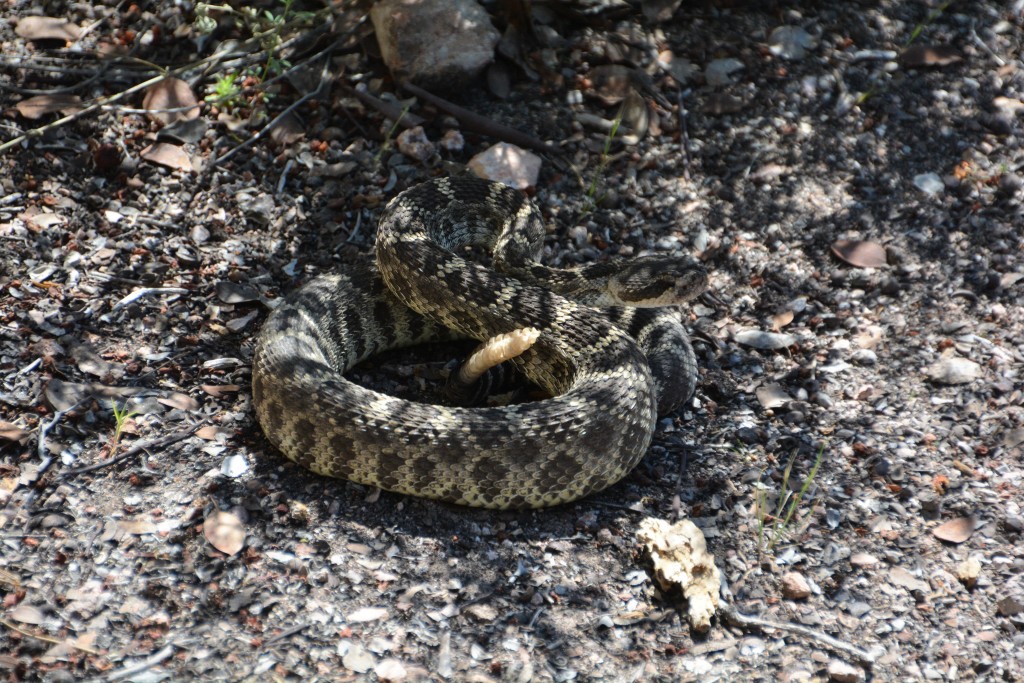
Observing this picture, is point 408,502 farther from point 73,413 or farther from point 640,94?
point 640,94

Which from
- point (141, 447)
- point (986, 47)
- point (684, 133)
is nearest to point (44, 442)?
point (141, 447)

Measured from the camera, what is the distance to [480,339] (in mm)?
5988

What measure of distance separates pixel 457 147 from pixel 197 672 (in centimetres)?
437

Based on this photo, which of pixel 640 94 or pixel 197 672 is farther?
pixel 640 94

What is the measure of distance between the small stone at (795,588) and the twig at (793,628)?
20 cm

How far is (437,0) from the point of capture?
7.25 meters

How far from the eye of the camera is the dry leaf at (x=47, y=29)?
288 inches

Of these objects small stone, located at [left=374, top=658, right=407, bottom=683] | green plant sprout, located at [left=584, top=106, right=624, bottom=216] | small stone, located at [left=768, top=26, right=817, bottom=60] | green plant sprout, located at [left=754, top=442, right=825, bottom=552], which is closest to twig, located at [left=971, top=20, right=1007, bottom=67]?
small stone, located at [left=768, top=26, right=817, bottom=60]

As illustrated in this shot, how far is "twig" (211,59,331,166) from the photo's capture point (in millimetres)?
7055

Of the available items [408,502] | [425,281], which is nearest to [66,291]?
[425,281]

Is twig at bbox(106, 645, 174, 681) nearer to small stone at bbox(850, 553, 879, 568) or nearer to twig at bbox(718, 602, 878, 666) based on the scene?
twig at bbox(718, 602, 878, 666)

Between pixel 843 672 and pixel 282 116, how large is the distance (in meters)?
5.35

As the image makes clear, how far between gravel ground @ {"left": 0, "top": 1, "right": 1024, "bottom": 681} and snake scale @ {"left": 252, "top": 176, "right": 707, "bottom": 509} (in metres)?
0.20

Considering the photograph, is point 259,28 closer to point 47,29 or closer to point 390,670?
point 47,29
